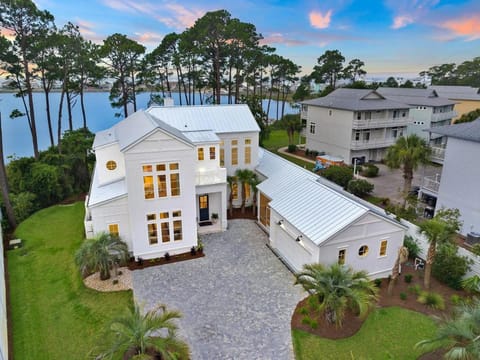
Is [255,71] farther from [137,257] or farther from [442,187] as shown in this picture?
[137,257]

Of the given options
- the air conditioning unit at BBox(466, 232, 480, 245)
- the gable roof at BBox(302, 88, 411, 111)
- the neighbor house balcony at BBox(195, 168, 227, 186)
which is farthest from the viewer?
the gable roof at BBox(302, 88, 411, 111)

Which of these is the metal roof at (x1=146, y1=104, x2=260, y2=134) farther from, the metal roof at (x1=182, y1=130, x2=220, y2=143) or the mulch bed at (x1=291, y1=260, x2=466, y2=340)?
the mulch bed at (x1=291, y1=260, x2=466, y2=340)

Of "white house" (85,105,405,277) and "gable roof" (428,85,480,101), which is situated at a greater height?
"gable roof" (428,85,480,101)

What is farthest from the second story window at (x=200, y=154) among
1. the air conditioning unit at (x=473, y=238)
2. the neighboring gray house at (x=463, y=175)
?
the air conditioning unit at (x=473, y=238)

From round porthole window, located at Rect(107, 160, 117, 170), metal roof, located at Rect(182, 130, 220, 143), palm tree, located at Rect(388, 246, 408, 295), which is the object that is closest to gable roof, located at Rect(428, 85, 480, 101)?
palm tree, located at Rect(388, 246, 408, 295)

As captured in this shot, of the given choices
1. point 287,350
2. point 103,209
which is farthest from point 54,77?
point 287,350

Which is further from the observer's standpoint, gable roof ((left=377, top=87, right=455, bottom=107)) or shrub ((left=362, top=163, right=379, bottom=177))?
gable roof ((left=377, top=87, right=455, bottom=107))

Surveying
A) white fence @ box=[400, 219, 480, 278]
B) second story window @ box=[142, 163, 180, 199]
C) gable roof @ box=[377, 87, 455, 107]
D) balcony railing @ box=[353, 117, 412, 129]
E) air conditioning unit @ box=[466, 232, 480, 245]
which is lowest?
air conditioning unit @ box=[466, 232, 480, 245]

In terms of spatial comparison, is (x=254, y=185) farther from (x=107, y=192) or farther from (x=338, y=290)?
(x=338, y=290)
